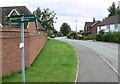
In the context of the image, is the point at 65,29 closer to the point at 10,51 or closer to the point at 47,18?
the point at 47,18

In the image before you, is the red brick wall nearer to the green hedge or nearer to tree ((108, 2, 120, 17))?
the green hedge

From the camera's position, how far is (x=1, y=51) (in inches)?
463

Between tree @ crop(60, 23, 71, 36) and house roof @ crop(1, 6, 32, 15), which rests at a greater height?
house roof @ crop(1, 6, 32, 15)

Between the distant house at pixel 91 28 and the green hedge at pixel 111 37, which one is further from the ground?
A: the distant house at pixel 91 28

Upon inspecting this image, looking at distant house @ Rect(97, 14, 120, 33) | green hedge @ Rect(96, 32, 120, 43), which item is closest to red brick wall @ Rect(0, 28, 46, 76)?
green hedge @ Rect(96, 32, 120, 43)

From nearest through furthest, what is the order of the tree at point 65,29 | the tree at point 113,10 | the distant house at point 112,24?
the distant house at point 112,24, the tree at point 113,10, the tree at point 65,29

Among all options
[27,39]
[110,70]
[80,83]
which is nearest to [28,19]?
[80,83]

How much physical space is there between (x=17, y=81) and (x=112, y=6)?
10704 cm

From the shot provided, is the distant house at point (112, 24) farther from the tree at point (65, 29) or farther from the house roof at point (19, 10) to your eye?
the tree at point (65, 29)

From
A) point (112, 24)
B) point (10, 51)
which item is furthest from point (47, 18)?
point (10, 51)

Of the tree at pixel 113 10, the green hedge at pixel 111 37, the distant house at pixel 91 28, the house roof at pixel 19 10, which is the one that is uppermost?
the tree at pixel 113 10

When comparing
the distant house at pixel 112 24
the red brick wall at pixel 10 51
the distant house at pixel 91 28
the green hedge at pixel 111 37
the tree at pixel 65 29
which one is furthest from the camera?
the tree at pixel 65 29

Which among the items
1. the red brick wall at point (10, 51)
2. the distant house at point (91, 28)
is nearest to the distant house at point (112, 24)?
the distant house at point (91, 28)

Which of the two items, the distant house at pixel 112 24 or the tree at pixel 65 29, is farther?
the tree at pixel 65 29
